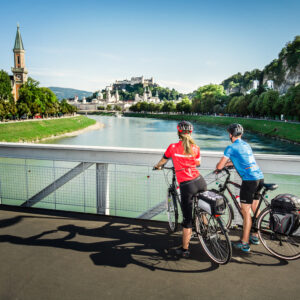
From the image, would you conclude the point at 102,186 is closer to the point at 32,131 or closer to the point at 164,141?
the point at 164,141

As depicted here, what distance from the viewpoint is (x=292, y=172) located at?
4656 mm

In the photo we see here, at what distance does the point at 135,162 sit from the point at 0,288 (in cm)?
273

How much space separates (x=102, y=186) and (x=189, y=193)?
7.25 ft

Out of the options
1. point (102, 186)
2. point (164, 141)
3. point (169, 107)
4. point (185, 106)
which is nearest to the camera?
point (102, 186)

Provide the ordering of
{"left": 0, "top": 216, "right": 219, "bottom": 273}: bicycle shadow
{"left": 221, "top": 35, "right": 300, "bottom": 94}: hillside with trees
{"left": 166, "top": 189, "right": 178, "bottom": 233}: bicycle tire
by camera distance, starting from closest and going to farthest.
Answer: {"left": 0, "top": 216, "right": 219, "bottom": 273}: bicycle shadow → {"left": 166, "top": 189, "right": 178, "bottom": 233}: bicycle tire → {"left": 221, "top": 35, "right": 300, "bottom": 94}: hillside with trees

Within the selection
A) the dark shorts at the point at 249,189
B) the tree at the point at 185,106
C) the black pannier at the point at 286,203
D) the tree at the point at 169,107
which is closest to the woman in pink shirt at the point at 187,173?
the dark shorts at the point at 249,189

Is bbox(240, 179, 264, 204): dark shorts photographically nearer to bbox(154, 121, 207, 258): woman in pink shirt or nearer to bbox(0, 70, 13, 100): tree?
bbox(154, 121, 207, 258): woman in pink shirt

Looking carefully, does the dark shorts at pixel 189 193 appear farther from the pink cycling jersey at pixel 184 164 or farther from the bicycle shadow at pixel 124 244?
the bicycle shadow at pixel 124 244

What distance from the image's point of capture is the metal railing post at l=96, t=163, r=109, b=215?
5.48m

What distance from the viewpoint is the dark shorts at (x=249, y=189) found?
12.6 ft

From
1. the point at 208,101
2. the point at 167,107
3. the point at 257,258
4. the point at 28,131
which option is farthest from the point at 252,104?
the point at 167,107

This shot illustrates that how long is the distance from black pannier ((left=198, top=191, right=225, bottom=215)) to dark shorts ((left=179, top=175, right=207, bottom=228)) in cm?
13

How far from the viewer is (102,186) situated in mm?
5500

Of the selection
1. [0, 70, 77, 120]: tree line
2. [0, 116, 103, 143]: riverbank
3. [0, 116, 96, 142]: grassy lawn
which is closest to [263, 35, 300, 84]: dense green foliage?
[0, 116, 103, 143]: riverbank
